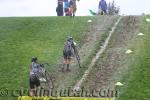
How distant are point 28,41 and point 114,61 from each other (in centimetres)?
1130

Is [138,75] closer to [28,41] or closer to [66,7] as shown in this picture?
[28,41]

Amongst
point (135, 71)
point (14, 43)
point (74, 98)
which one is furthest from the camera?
point (14, 43)

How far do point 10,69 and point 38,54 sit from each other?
4.36 metres

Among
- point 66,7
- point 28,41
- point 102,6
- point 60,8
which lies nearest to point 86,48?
point 28,41

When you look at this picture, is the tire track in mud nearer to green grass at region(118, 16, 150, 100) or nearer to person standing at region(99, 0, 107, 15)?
green grass at region(118, 16, 150, 100)

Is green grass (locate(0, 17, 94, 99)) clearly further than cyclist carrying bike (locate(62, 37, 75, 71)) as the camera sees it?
Yes

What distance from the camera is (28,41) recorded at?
50094mm

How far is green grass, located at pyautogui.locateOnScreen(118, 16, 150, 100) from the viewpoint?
3512 centimetres

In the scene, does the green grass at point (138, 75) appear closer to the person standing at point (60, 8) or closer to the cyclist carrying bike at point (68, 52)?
the cyclist carrying bike at point (68, 52)

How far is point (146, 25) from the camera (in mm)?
52062

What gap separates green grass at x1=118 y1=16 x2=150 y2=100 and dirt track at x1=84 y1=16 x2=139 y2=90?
2.29ft

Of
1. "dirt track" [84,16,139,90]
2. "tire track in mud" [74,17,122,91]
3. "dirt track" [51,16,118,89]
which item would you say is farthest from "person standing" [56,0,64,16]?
"dirt track" [84,16,139,90]

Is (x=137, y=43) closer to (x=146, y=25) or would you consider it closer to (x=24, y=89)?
(x=146, y=25)

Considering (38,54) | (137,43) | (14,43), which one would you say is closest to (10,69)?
(38,54)
